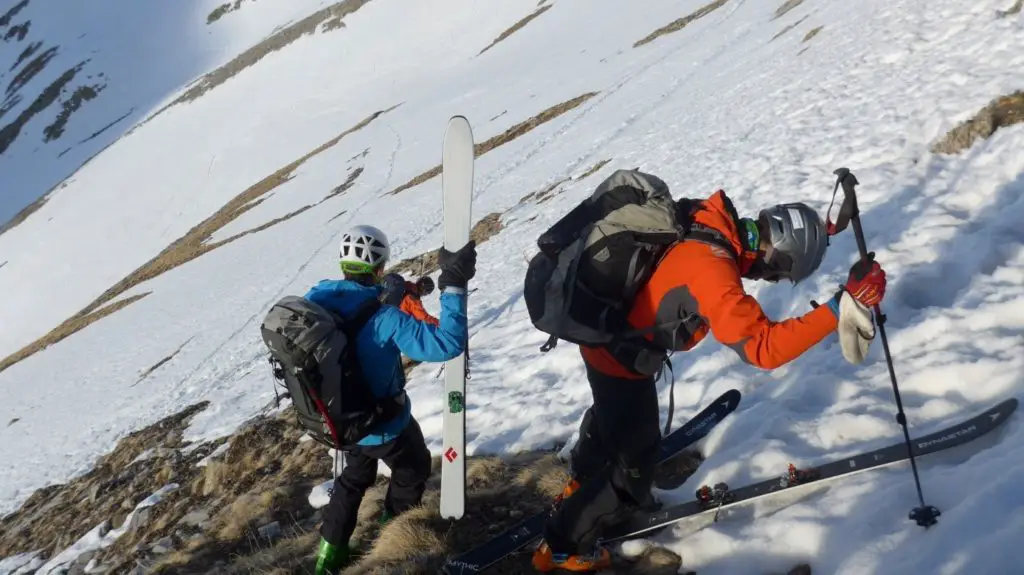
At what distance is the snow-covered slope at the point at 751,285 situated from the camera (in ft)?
13.5

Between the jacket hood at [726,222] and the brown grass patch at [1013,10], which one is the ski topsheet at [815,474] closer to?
the jacket hood at [726,222]

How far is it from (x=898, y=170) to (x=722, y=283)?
614cm

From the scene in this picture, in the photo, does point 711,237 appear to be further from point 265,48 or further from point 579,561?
point 265,48

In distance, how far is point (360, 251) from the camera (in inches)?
199

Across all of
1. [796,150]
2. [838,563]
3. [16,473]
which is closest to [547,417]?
[838,563]

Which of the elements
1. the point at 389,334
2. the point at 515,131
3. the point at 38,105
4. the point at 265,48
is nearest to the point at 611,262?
the point at 389,334

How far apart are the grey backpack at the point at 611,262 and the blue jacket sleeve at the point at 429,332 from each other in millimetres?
937

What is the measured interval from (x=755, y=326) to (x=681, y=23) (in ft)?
117

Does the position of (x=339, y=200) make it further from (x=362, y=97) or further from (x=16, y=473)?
(x=362, y=97)

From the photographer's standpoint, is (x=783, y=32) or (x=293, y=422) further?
(x=783, y=32)

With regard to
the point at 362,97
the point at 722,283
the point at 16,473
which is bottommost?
the point at 16,473

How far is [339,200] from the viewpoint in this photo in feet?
109

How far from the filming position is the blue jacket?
460cm

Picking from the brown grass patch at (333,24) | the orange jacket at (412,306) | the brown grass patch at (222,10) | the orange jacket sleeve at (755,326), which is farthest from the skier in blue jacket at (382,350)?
the brown grass patch at (222,10)
